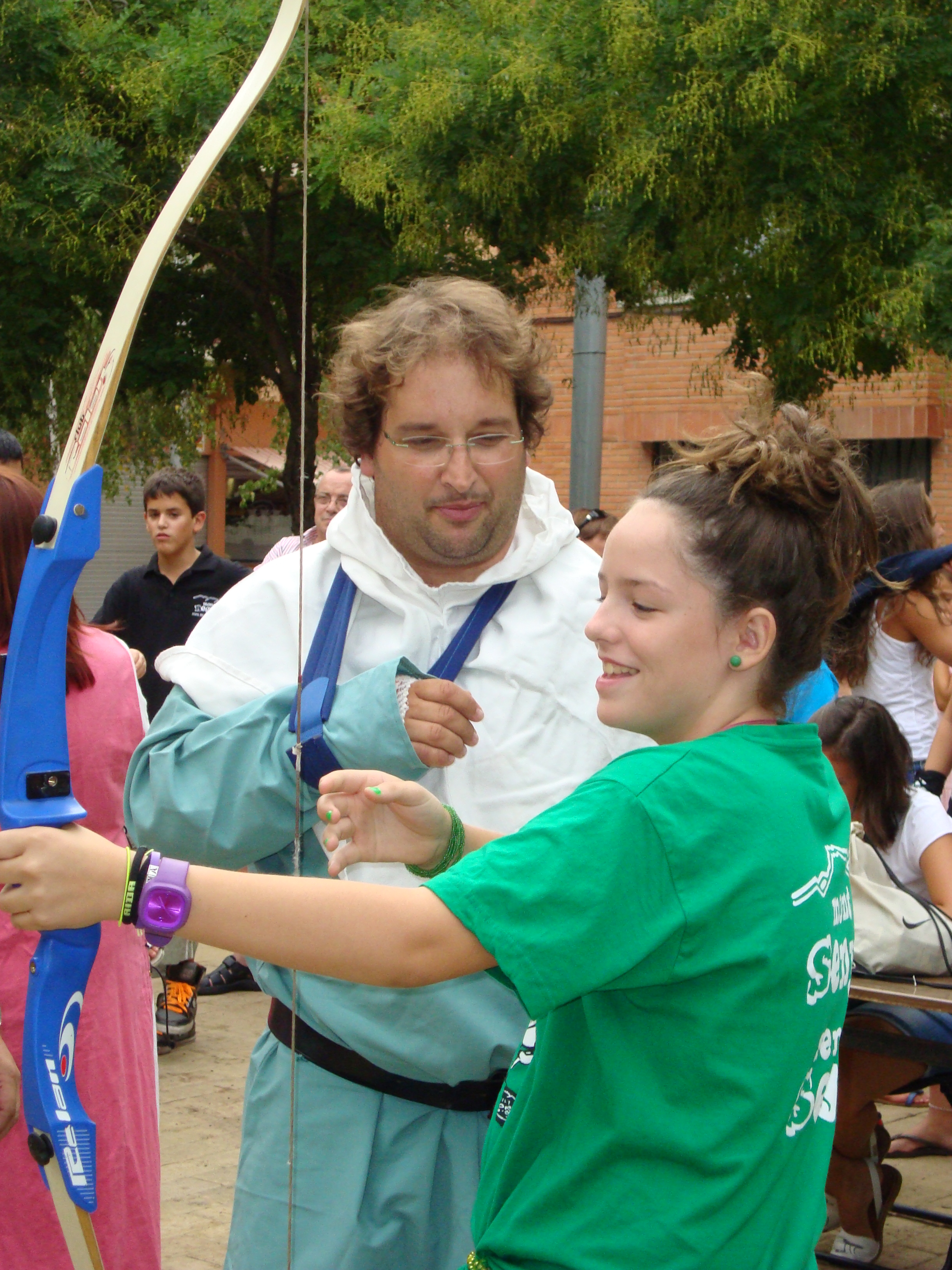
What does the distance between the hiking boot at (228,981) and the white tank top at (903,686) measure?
9.40 feet

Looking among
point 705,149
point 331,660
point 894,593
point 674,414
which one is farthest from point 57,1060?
point 674,414

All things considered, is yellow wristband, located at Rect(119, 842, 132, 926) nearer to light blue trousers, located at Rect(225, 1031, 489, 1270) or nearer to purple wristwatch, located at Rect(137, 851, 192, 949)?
purple wristwatch, located at Rect(137, 851, 192, 949)

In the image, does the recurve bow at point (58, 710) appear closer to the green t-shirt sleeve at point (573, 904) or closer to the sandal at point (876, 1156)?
the green t-shirt sleeve at point (573, 904)

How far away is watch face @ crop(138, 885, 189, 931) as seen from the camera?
46.2 inches

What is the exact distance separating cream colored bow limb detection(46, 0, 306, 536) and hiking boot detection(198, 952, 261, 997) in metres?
4.77

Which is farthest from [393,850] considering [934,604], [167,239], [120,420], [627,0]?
[120,420]

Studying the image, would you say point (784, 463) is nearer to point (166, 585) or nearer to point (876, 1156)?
point (876, 1156)

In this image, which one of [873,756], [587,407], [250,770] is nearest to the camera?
[250,770]

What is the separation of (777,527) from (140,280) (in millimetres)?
763

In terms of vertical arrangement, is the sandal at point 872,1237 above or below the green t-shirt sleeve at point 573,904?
below

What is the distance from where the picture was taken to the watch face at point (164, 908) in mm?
1173

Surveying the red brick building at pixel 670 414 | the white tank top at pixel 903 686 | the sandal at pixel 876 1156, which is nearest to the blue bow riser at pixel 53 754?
the sandal at pixel 876 1156

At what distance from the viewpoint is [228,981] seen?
20.0 ft

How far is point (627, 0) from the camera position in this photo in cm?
627
